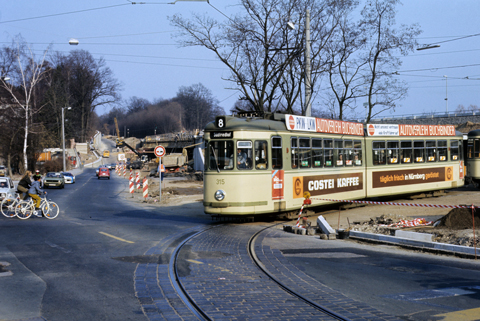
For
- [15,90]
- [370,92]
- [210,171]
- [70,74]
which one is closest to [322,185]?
[210,171]

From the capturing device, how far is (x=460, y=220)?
508 inches

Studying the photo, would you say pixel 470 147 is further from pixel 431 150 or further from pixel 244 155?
pixel 244 155

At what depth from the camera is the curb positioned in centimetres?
992

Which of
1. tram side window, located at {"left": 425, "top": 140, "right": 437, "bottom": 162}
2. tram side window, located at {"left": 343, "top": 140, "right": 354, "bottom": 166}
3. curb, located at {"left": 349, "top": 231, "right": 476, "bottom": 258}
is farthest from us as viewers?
tram side window, located at {"left": 425, "top": 140, "right": 437, "bottom": 162}

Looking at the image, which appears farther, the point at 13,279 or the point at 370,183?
the point at 370,183

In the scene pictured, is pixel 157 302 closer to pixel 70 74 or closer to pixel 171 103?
pixel 70 74

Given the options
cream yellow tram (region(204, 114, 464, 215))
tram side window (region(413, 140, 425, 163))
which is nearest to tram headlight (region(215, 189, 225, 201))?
cream yellow tram (region(204, 114, 464, 215))

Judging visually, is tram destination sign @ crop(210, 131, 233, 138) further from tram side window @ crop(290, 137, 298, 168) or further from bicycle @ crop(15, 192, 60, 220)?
bicycle @ crop(15, 192, 60, 220)

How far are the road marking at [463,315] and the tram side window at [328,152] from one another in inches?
465

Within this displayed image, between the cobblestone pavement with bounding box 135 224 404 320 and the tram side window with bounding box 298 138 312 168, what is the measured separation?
243 inches

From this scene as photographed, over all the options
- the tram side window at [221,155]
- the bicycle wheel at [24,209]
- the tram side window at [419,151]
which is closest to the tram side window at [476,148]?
the tram side window at [419,151]

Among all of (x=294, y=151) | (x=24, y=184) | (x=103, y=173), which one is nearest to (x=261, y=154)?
(x=294, y=151)

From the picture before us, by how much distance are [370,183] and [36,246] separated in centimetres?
1388

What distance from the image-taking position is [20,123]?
5038 cm
